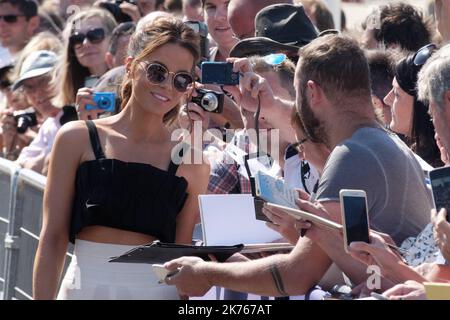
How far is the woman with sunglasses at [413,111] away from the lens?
5105 millimetres

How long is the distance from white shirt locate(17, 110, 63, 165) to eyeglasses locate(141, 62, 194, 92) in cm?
284

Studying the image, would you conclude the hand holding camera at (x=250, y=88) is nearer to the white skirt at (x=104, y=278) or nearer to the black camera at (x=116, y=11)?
the white skirt at (x=104, y=278)

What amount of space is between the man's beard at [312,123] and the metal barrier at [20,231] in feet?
8.78

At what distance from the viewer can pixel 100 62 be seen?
314 inches

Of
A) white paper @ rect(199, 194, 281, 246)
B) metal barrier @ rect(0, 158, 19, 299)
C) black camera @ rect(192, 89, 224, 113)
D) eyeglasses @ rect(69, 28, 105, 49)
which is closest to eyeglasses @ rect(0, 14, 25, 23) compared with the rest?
eyeglasses @ rect(69, 28, 105, 49)

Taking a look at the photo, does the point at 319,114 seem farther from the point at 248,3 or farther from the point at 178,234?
the point at 248,3

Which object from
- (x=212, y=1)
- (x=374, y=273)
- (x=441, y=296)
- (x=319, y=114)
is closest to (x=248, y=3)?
(x=212, y=1)

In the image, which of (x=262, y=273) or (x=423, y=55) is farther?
(x=423, y=55)

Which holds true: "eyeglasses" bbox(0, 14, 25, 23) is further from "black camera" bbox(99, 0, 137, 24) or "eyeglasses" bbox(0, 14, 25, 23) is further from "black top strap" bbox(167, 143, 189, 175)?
"black top strap" bbox(167, 143, 189, 175)

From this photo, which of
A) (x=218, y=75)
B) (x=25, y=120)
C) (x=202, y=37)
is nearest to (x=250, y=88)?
(x=218, y=75)

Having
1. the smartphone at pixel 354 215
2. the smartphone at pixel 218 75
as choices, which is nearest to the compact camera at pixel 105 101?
the smartphone at pixel 218 75

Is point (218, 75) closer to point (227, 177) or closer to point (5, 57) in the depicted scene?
point (227, 177)

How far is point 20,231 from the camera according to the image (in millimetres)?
6902

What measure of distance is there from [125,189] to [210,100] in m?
0.90
